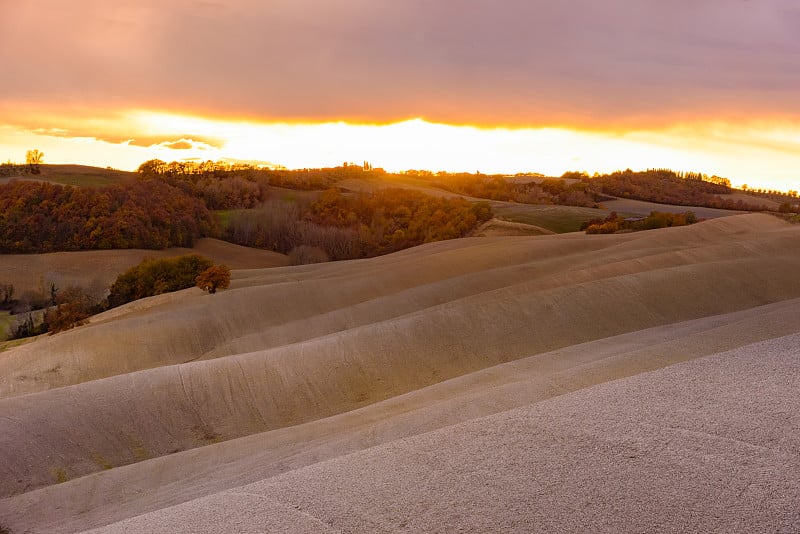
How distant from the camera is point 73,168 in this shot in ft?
520

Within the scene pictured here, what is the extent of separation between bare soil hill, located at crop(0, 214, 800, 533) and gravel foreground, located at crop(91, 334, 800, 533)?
5cm

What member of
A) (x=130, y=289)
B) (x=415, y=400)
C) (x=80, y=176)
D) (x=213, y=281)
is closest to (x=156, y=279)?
(x=130, y=289)

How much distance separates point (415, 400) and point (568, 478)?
46.1 ft

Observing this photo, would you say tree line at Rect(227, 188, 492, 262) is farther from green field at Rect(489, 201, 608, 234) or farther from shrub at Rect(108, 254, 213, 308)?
shrub at Rect(108, 254, 213, 308)

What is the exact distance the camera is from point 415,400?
24.2 m

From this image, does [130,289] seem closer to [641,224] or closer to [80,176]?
[641,224]

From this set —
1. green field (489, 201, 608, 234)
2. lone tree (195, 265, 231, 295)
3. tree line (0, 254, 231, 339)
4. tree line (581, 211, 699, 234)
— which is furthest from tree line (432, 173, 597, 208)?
lone tree (195, 265, 231, 295)

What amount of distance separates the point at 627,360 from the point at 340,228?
11122 cm

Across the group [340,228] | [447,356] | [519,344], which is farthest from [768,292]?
[340,228]

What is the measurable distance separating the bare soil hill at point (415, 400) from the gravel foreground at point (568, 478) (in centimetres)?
5

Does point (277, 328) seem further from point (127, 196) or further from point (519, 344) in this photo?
point (127, 196)

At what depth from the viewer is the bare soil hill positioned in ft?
33.9

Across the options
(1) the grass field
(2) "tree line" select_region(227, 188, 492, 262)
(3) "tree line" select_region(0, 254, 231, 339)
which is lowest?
(3) "tree line" select_region(0, 254, 231, 339)

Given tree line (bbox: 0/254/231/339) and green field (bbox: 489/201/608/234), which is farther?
green field (bbox: 489/201/608/234)
